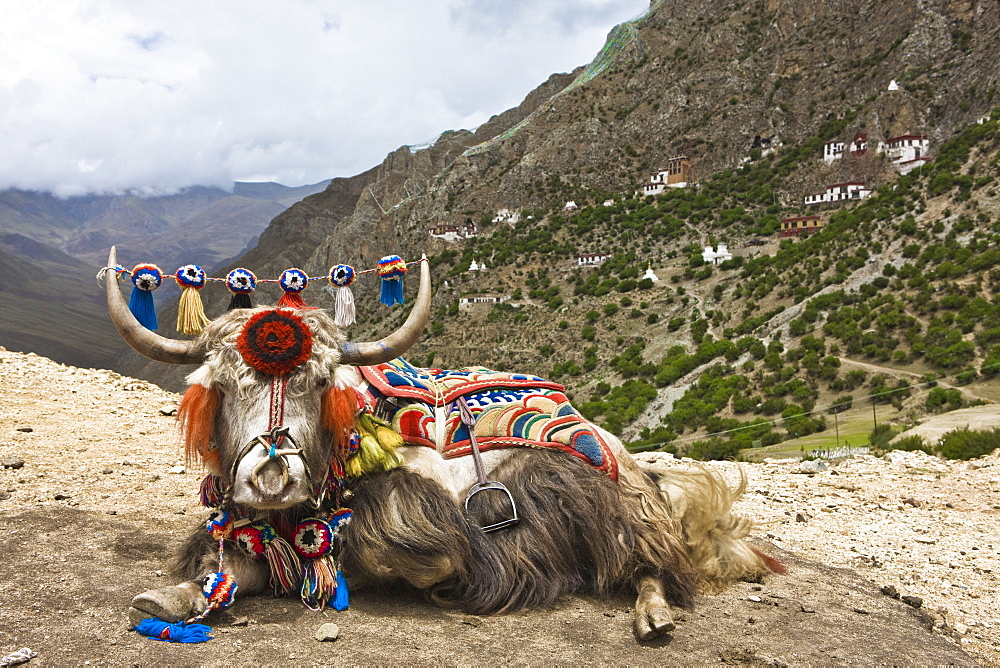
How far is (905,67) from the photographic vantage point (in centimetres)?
8775

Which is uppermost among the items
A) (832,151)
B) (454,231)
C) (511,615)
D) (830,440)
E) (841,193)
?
(832,151)

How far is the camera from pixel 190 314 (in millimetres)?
4402


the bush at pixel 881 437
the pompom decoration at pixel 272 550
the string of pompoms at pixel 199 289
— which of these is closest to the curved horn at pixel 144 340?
the string of pompoms at pixel 199 289

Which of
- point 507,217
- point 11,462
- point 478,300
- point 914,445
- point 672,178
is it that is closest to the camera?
point 11,462

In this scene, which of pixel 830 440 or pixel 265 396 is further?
pixel 830 440

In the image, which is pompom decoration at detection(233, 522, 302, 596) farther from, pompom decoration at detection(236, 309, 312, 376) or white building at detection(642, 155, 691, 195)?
white building at detection(642, 155, 691, 195)

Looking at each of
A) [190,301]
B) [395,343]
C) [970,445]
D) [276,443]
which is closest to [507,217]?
[970,445]

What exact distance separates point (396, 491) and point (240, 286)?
183 cm

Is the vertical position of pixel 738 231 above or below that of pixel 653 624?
above

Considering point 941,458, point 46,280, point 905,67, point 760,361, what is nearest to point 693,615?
point 941,458

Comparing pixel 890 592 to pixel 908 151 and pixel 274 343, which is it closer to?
pixel 274 343

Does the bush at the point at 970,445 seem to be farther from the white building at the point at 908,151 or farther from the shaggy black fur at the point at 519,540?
the white building at the point at 908,151

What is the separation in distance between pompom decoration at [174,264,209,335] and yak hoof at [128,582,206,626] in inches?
63.1

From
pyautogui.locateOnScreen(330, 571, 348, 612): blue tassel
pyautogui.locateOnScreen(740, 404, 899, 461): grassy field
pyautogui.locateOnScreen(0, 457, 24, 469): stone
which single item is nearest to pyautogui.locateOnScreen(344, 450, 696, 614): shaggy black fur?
pyautogui.locateOnScreen(330, 571, 348, 612): blue tassel
